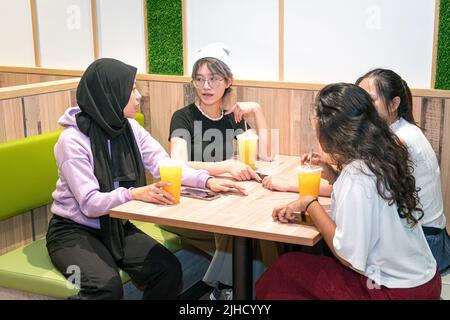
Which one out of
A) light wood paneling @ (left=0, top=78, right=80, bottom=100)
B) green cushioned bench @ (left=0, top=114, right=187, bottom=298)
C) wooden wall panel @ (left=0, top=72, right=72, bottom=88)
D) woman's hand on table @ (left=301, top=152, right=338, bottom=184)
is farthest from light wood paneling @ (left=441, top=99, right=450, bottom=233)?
wooden wall panel @ (left=0, top=72, right=72, bottom=88)

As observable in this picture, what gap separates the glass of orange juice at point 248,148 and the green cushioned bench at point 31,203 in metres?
0.53

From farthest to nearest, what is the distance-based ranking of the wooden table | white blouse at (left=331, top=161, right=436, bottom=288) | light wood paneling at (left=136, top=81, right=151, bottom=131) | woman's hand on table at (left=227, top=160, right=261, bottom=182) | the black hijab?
light wood paneling at (left=136, top=81, right=151, bottom=131) → woman's hand on table at (left=227, top=160, right=261, bottom=182) → the black hijab → the wooden table → white blouse at (left=331, top=161, right=436, bottom=288)

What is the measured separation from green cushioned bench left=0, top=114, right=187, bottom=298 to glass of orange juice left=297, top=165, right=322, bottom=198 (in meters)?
0.83

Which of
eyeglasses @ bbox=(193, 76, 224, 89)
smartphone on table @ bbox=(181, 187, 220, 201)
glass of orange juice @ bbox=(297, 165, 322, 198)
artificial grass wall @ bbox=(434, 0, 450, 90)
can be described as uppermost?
artificial grass wall @ bbox=(434, 0, 450, 90)

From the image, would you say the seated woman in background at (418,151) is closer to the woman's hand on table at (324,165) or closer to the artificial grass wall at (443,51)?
the woman's hand on table at (324,165)

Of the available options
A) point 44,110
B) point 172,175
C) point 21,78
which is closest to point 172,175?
point 172,175

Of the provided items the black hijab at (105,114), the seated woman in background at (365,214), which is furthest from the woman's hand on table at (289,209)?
the black hijab at (105,114)

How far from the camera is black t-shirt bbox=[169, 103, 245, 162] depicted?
3.21 m

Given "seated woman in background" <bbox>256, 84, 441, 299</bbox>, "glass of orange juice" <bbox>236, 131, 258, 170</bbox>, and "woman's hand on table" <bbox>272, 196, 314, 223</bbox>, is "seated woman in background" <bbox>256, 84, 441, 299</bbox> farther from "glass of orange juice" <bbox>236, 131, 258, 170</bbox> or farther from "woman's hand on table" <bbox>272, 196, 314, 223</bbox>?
"glass of orange juice" <bbox>236, 131, 258, 170</bbox>

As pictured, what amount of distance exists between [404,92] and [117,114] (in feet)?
3.93

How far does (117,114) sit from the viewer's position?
2717 millimetres

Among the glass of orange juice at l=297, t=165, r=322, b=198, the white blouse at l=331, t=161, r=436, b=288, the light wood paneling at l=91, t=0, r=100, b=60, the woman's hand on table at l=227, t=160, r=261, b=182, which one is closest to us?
the white blouse at l=331, t=161, r=436, b=288

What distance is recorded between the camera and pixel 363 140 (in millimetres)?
2123

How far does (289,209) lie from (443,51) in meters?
1.38
